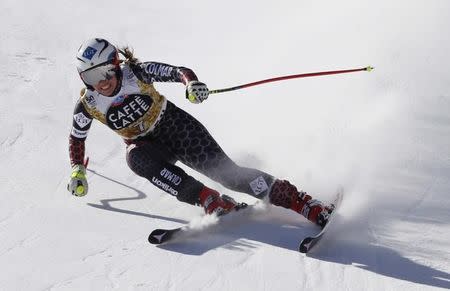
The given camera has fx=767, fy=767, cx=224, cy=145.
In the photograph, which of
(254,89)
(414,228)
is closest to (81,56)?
(414,228)

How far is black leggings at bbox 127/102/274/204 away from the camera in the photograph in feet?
19.0

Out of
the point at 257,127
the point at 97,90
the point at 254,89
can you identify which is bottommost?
the point at 97,90

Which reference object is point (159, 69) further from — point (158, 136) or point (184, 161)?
point (184, 161)

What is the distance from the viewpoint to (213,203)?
5750 millimetres

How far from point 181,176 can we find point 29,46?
519cm

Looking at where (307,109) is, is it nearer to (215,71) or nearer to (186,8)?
(215,71)

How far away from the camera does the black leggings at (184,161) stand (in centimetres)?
580

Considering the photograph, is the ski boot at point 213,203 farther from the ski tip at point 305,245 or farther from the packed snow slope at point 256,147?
the ski tip at point 305,245

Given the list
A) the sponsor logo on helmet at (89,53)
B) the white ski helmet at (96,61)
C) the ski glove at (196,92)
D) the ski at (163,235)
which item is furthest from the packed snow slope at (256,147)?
the sponsor logo on helmet at (89,53)

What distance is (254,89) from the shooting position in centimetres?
878

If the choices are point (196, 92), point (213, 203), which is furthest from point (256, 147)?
point (196, 92)

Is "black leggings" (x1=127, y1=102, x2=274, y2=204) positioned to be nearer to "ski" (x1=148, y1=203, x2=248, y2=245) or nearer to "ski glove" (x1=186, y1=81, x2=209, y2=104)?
"ski" (x1=148, y1=203, x2=248, y2=245)

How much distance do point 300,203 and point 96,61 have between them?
6.07ft

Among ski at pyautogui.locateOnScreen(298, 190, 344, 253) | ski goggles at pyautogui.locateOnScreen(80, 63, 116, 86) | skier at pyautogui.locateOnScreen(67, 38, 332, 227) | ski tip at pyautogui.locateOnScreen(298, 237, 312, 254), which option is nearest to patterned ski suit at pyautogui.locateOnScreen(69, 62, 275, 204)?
skier at pyautogui.locateOnScreen(67, 38, 332, 227)
